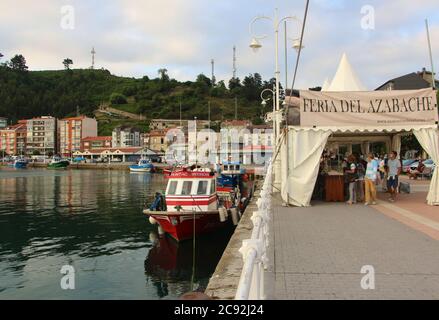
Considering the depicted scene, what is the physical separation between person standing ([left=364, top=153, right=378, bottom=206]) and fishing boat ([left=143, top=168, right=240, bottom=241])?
5972 millimetres

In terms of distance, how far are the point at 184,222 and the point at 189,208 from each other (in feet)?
2.22

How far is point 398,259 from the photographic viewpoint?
25.5 ft

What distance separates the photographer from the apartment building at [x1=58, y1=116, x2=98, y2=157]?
152 m

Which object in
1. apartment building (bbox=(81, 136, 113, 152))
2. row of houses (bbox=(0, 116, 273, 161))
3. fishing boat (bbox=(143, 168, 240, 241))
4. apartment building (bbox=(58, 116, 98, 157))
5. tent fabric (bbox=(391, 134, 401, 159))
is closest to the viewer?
fishing boat (bbox=(143, 168, 240, 241))

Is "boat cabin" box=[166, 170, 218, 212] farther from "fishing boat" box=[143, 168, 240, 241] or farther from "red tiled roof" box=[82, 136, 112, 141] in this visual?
"red tiled roof" box=[82, 136, 112, 141]

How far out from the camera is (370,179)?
50.7 ft

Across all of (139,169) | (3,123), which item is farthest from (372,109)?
(3,123)

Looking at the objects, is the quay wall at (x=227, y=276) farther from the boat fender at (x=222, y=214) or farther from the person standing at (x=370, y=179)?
the boat fender at (x=222, y=214)

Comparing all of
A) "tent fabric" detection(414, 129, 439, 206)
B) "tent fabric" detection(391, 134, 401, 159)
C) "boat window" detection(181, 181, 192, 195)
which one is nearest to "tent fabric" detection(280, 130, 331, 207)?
"tent fabric" detection(414, 129, 439, 206)

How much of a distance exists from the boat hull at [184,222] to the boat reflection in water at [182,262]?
0.41 metres

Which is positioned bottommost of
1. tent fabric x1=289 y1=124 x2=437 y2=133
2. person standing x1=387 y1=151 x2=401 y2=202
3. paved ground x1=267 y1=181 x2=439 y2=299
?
paved ground x1=267 y1=181 x2=439 y2=299

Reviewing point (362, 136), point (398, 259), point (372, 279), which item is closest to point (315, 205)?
point (362, 136)

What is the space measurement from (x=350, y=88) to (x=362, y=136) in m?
3.17

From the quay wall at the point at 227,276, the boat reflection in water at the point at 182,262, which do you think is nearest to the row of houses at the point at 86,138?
the boat reflection in water at the point at 182,262
